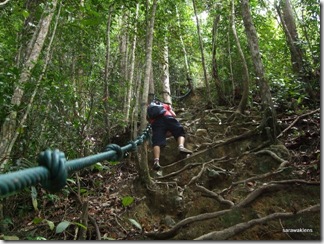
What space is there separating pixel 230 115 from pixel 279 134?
1761 mm

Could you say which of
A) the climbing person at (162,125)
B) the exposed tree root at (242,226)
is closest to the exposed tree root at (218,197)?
the exposed tree root at (242,226)

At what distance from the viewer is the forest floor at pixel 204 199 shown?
8.34ft

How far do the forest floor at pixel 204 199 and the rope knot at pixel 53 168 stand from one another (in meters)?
1.35

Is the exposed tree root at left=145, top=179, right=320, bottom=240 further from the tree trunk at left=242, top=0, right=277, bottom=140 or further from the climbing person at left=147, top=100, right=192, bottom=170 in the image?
→ the climbing person at left=147, top=100, right=192, bottom=170

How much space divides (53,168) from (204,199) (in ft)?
8.09

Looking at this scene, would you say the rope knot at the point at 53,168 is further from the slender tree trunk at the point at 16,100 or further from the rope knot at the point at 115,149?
the slender tree trunk at the point at 16,100

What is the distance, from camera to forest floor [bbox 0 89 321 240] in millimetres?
2543

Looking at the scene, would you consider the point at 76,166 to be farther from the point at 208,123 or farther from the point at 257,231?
the point at 208,123

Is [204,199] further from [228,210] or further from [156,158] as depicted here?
[156,158]

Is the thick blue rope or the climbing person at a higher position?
the climbing person

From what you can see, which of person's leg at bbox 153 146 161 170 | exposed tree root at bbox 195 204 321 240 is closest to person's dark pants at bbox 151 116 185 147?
person's leg at bbox 153 146 161 170

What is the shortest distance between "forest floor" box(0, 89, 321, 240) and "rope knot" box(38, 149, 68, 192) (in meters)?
1.35

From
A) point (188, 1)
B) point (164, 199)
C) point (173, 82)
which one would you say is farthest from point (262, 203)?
point (188, 1)

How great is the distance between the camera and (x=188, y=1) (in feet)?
36.0
